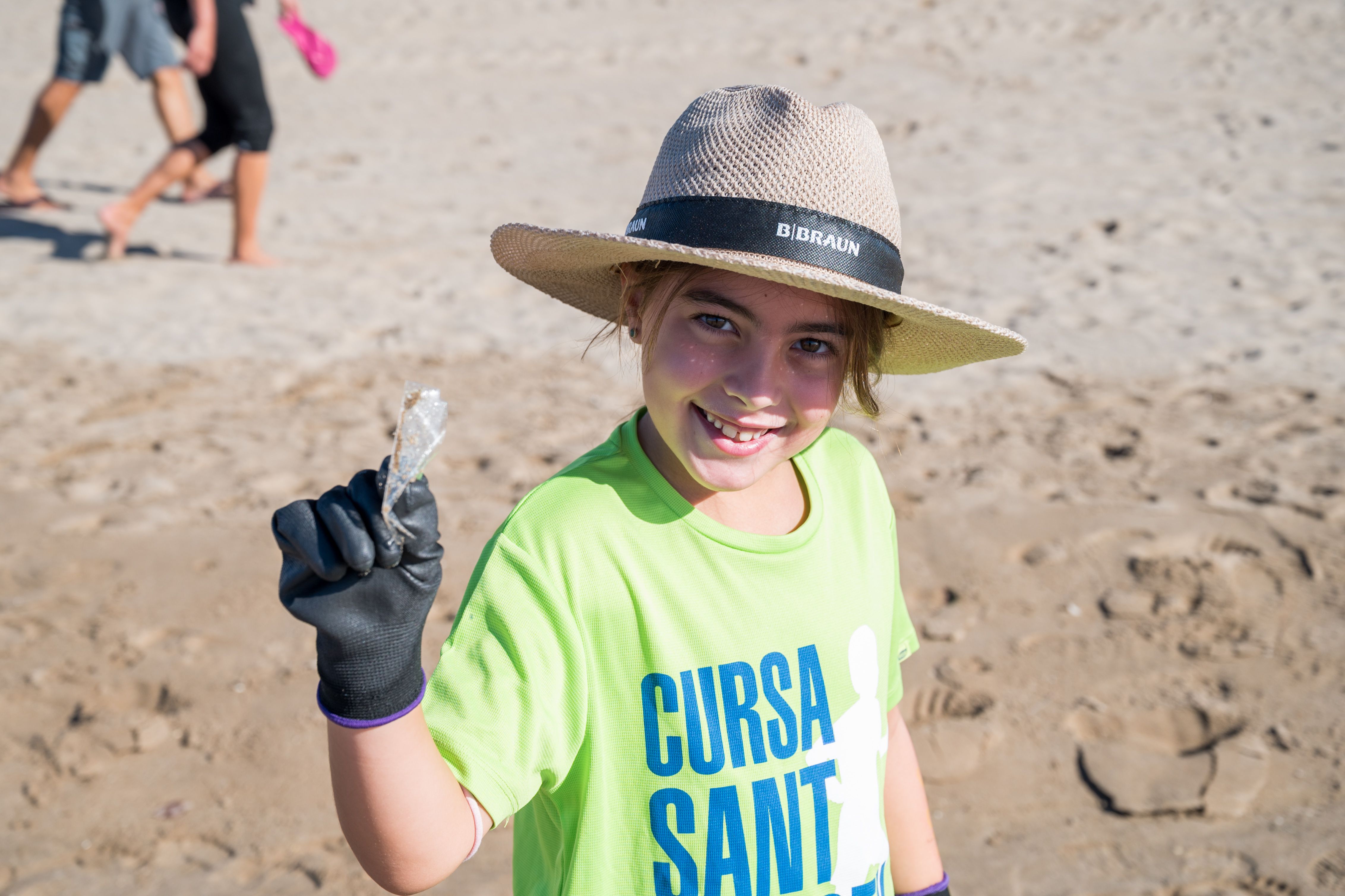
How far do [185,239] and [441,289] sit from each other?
1869 mm

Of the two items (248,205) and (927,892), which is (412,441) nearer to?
(927,892)

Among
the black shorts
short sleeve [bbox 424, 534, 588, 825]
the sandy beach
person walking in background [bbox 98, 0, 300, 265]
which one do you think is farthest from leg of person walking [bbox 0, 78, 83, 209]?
short sleeve [bbox 424, 534, 588, 825]

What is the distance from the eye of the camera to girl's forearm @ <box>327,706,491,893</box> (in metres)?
1.00

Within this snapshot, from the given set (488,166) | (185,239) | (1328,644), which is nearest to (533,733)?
(1328,644)

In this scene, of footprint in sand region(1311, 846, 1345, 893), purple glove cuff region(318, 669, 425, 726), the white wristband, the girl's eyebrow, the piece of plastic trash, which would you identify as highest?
the girl's eyebrow

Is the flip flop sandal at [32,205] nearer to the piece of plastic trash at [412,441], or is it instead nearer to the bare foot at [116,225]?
the bare foot at [116,225]

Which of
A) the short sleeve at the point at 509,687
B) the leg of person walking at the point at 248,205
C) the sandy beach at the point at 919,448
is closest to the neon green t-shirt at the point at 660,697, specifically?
the short sleeve at the point at 509,687

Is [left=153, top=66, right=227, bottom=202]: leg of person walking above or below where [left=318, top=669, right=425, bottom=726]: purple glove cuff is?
above

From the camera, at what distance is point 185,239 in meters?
6.49

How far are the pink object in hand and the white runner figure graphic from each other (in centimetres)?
534

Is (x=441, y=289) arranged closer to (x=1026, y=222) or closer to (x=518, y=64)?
(x=1026, y=222)

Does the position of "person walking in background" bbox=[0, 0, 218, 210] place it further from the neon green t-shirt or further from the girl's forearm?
the girl's forearm

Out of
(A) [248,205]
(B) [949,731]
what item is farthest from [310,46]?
(B) [949,731]

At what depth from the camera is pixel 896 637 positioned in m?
1.54
